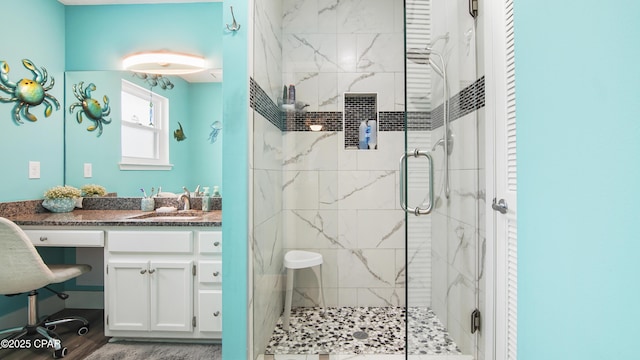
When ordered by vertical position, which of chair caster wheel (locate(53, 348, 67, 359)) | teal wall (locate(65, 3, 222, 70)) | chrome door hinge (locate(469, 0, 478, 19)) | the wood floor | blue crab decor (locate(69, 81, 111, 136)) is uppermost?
teal wall (locate(65, 3, 222, 70))

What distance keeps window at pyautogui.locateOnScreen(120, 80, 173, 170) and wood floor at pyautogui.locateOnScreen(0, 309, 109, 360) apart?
1.28 meters

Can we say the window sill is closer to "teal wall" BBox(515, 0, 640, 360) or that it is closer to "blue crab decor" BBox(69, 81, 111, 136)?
"blue crab decor" BBox(69, 81, 111, 136)

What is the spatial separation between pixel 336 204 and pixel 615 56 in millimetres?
1541

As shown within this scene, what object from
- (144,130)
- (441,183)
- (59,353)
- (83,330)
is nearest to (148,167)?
(144,130)

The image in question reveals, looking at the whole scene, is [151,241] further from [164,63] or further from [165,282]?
[164,63]

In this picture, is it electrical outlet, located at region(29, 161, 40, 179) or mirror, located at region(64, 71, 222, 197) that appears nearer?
electrical outlet, located at region(29, 161, 40, 179)

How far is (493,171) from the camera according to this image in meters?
Result: 1.37

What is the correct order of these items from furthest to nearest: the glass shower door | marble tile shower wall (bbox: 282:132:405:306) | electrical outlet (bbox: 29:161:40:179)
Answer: electrical outlet (bbox: 29:161:40:179) → marble tile shower wall (bbox: 282:132:405:306) → the glass shower door

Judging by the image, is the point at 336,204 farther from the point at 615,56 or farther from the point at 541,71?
the point at 615,56

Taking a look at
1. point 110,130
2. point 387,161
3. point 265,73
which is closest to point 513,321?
point 387,161

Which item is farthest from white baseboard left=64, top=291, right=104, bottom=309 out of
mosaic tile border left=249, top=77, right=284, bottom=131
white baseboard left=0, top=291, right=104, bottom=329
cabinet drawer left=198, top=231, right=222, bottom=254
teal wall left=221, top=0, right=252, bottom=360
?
mosaic tile border left=249, top=77, right=284, bottom=131

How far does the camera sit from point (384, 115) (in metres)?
2.24

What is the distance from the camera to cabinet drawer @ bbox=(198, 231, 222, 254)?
203 centimetres

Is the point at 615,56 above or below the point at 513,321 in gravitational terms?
above
